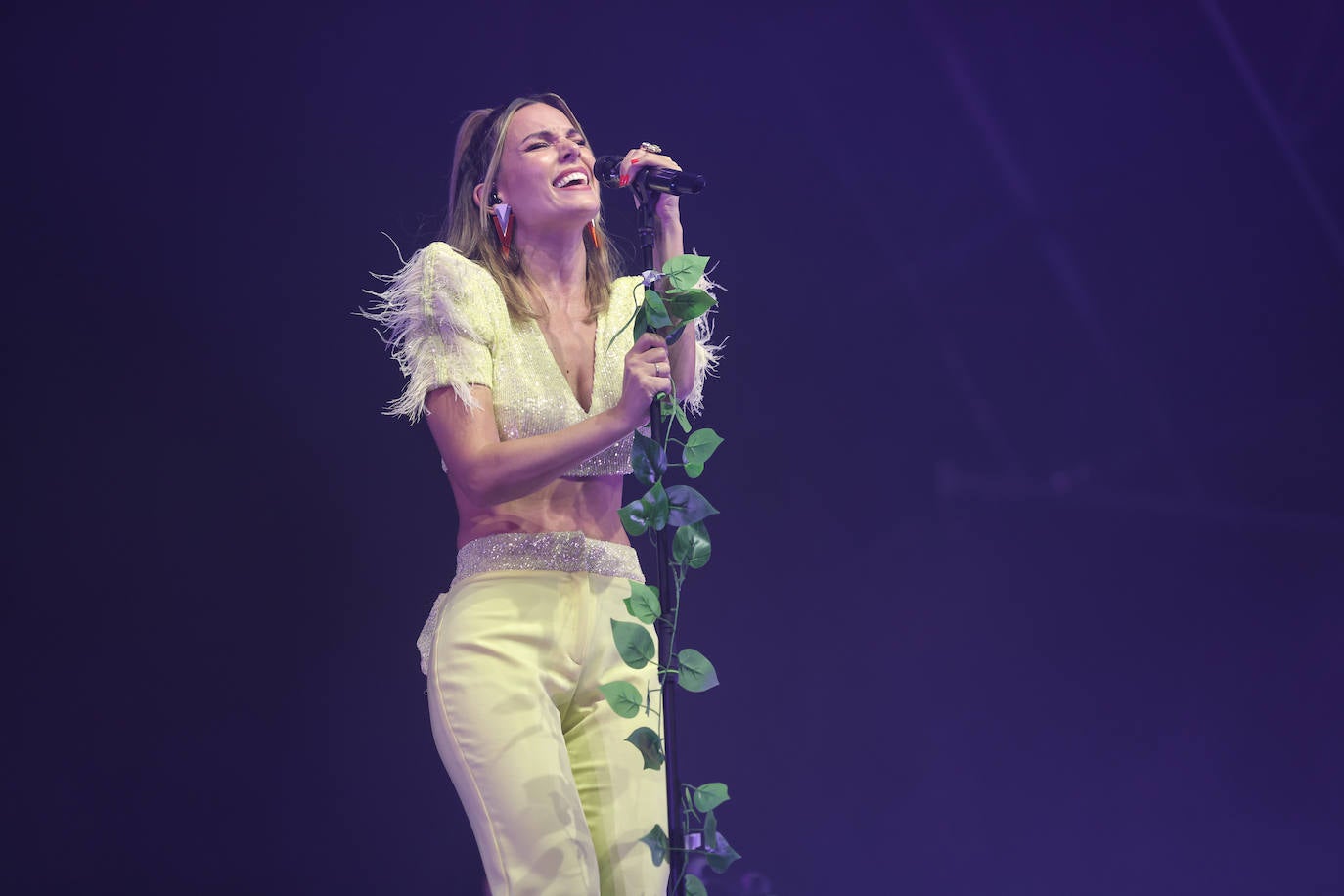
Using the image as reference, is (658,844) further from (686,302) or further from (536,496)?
(686,302)

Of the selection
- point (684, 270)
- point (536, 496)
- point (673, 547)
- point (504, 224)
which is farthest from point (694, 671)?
point (504, 224)

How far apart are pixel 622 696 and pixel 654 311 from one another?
0.44 metres

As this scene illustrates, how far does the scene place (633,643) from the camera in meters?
1.34

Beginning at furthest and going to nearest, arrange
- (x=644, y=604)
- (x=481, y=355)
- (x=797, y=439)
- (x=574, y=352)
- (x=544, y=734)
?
1. (x=797, y=439)
2. (x=574, y=352)
3. (x=481, y=355)
4. (x=544, y=734)
5. (x=644, y=604)

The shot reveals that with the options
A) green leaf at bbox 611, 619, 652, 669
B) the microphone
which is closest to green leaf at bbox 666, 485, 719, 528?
green leaf at bbox 611, 619, 652, 669

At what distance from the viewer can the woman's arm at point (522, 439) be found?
1.35 meters

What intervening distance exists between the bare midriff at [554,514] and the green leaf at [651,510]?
0.24m

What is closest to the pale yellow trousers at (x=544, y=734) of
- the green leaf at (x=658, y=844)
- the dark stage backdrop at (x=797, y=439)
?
the green leaf at (x=658, y=844)

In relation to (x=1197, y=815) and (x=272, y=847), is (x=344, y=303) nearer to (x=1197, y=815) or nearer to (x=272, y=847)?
(x=272, y=847)

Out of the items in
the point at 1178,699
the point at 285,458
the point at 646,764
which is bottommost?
the point at 1178,699

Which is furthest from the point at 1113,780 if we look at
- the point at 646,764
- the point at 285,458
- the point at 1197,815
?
the point at 285,458

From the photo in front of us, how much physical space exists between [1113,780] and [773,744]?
31.3 inches

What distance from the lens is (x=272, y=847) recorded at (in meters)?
2.11

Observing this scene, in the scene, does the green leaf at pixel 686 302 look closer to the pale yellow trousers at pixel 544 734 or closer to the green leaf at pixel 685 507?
the green leaf at pixel 685 507
